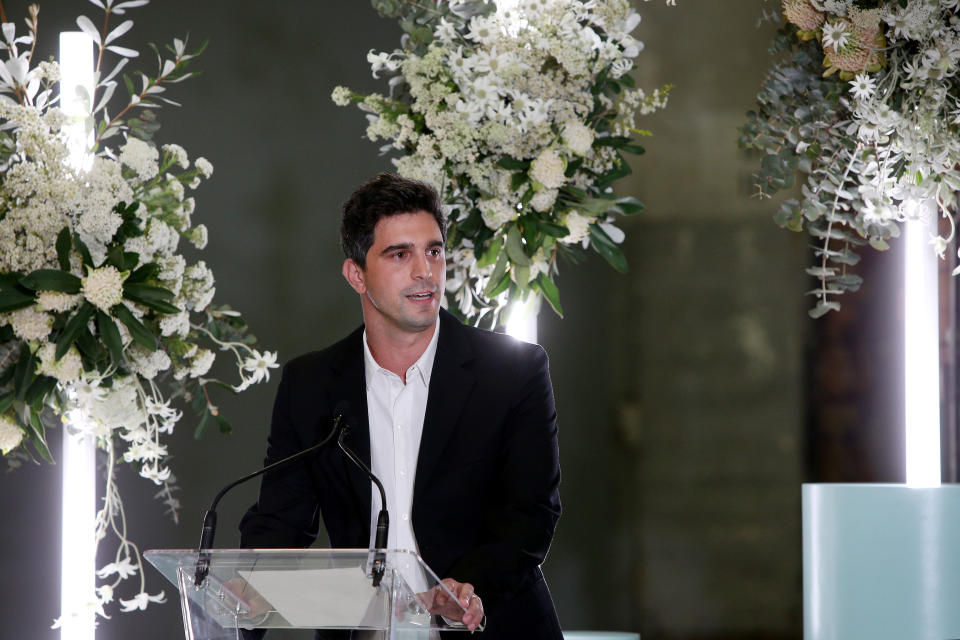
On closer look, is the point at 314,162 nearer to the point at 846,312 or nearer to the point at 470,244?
the point at 470,244

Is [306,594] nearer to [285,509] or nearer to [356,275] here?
[285,509]

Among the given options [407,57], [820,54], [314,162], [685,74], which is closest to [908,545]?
[820,54]

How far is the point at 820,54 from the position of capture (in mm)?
2953

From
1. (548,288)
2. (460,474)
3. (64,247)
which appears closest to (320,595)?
(460,474)

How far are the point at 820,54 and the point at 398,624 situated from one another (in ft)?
6.89

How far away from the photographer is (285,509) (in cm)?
229

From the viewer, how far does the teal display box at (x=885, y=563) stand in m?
3.07

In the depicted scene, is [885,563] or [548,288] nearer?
[548,288]

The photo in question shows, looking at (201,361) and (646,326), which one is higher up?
(646,326)

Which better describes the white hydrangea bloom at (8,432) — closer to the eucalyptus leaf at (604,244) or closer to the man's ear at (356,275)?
the man's ear at (356,275)

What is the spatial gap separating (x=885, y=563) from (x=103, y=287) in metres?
2.31

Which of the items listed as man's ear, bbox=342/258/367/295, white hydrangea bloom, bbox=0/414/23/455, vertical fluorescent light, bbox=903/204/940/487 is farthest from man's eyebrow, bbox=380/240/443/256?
vertical fluorescent light, bbox=903/204/940/487

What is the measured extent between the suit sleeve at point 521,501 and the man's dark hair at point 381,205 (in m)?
0.42

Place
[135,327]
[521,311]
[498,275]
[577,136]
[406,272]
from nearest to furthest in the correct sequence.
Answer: [406,272] → [135,327] → [577,136] → [498,275] → [521,311]
